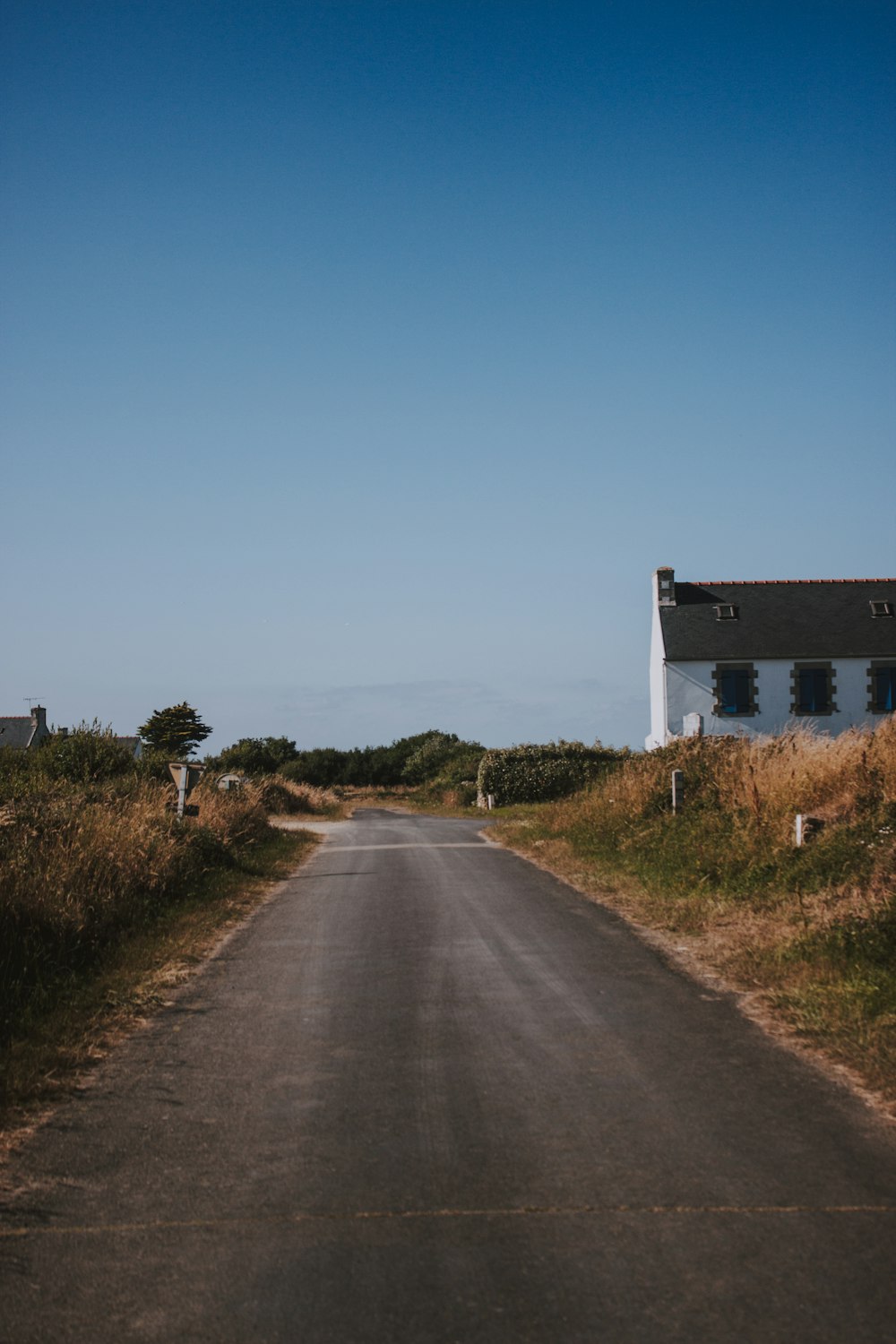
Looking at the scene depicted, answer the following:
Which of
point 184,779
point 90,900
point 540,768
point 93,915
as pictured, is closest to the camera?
point 93,915

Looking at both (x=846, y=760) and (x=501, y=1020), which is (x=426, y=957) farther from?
(x=846, y=760)

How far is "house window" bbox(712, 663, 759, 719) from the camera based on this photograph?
130 feet

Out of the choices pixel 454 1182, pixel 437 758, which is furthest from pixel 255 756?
pixel 454 1182

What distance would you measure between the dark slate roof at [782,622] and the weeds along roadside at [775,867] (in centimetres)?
1871

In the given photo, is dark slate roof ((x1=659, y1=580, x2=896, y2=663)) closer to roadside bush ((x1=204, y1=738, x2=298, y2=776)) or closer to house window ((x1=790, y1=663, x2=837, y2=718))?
house window ((x1=790, y1=663, x2=837, y2=718))

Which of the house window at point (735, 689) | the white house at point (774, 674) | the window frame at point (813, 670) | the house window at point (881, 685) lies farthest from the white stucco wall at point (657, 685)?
the house window at point (881, 685)

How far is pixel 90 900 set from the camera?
10648mm

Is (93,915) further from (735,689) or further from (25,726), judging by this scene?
(25,726)

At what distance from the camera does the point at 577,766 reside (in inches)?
1511

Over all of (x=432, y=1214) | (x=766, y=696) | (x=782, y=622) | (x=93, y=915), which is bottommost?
(x=432, y=1214)

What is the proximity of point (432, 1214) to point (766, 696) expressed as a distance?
37.7 metres

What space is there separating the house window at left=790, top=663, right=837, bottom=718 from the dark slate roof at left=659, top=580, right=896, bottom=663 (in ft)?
1.56

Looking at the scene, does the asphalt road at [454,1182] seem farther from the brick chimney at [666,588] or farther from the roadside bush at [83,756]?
the brick chimney at [666,588]

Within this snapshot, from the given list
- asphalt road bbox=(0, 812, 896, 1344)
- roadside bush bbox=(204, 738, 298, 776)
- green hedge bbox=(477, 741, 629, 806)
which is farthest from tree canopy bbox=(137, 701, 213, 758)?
asphalt road bbox=(0, 812, 896, 1344)
